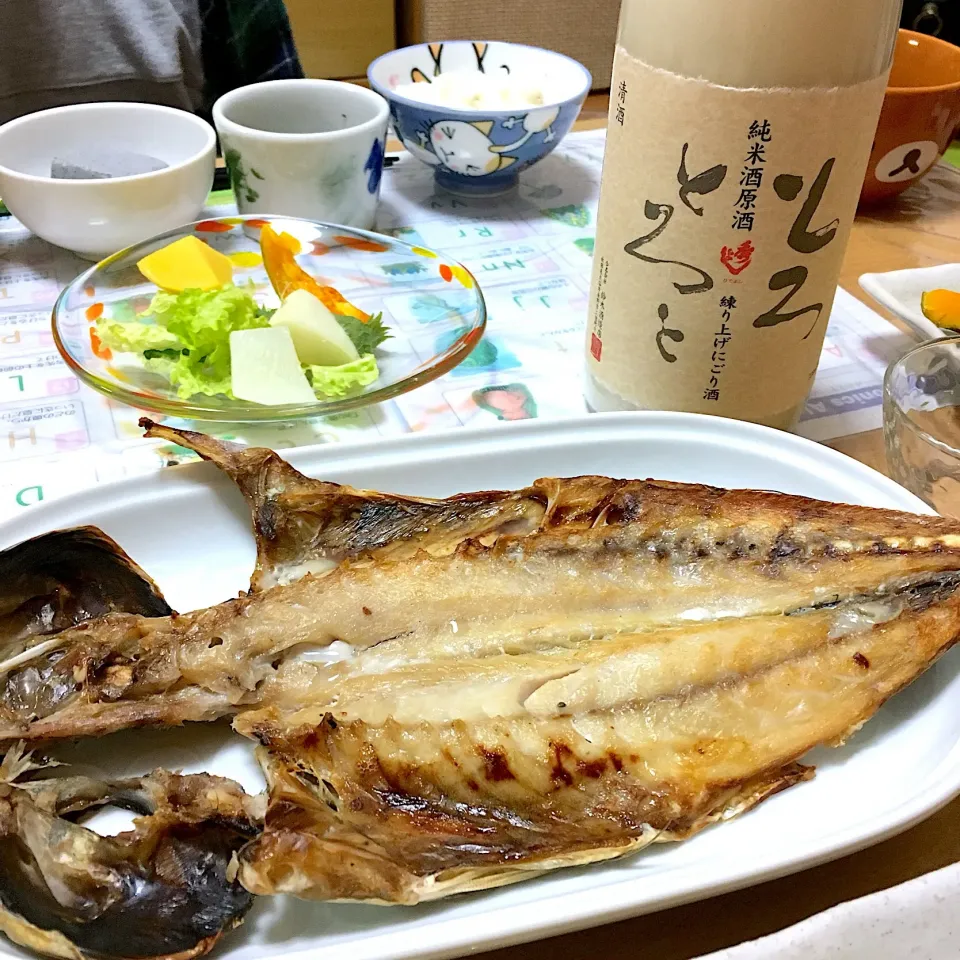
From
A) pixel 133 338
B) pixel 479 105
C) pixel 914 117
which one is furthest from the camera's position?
pixel 479 105

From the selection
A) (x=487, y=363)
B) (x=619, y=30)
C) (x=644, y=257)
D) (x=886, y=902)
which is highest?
(x=619, y=30)

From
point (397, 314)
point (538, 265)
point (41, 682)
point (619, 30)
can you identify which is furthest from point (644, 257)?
point (41, 682)

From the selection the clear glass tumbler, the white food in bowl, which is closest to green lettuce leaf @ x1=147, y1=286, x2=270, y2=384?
the white food in bowl

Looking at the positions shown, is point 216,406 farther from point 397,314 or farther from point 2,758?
point 2,758

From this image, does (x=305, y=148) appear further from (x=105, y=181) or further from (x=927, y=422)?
(x=927, y=422)

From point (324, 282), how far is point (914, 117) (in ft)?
3.50

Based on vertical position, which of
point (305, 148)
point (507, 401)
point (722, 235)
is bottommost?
point (507, 401)

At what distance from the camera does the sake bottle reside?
2.73 feet

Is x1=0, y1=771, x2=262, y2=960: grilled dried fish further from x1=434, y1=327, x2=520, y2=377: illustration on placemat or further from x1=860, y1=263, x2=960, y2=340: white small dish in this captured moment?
x1=860, y1=263, x2=960, y2=340: white small dish

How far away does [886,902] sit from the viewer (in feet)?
1.90

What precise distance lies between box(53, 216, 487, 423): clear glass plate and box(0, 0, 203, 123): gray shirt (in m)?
1.09

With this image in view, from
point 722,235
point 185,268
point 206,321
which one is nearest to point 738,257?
point 722,235

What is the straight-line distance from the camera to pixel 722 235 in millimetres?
934

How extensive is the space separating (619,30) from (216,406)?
0.62 m
